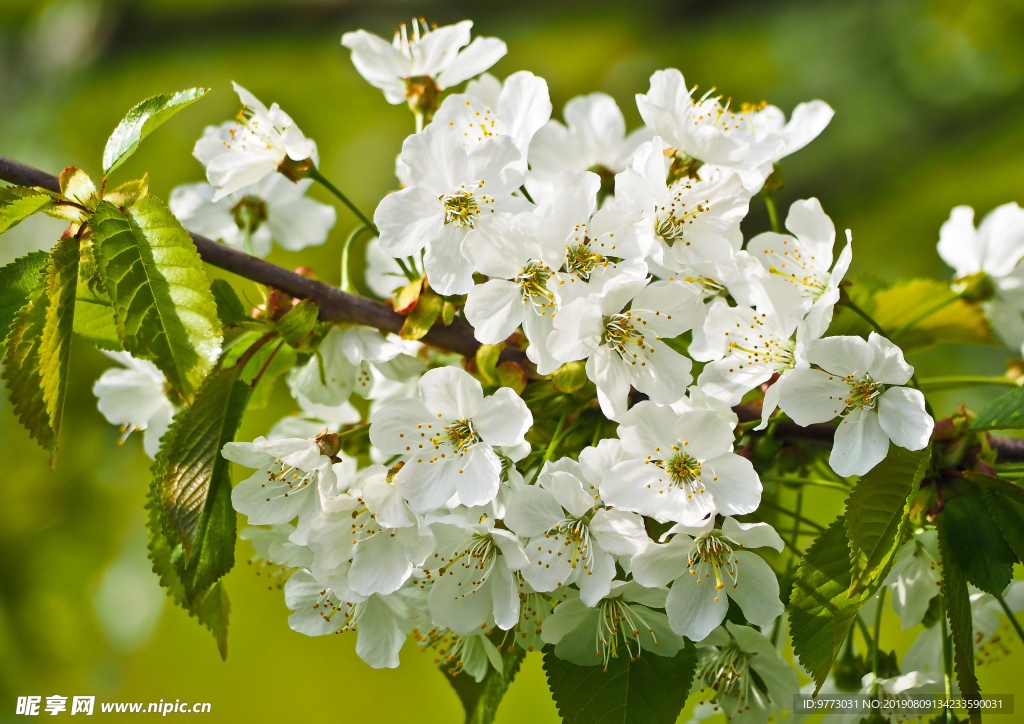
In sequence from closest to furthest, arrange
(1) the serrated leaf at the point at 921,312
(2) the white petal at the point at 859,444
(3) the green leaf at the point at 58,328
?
(3) the green leaf at the point at 58,328, (2) the white petal at the point at 859,444, (1) the serrated leaf at the point at 921,312

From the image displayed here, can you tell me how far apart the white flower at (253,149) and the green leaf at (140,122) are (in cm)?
9

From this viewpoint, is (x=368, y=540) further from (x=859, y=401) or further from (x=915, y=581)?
(x=915, y=581)

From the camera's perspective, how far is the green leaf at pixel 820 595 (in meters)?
0.46

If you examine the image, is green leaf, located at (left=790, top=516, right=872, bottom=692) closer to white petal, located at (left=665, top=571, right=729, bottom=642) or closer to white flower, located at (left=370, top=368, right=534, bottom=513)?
white petal, located at (left=665, top=571, right=729, bottom=642)

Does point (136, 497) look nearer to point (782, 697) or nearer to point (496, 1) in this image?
point (782, 697)

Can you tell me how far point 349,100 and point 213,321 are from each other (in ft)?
7.97

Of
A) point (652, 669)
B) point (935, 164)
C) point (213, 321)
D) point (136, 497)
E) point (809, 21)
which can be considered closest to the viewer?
point (213, 321)

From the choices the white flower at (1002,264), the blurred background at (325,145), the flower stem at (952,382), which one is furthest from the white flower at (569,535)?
the blurred background at (325,145)

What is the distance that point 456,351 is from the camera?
58cm

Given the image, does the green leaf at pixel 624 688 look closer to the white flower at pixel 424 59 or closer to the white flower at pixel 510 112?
the white flower at pixel 510 112

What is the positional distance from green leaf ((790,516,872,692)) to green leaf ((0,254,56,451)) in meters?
0.49

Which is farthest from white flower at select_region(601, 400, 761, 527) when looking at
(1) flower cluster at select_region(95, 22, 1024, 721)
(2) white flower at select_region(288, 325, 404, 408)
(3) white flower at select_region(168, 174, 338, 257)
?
(3) white flower at select_region(168, 174, 338, 257)

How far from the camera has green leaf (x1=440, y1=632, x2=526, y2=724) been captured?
593 mm

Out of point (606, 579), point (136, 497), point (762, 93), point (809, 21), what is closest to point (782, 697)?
point (606, 579)
